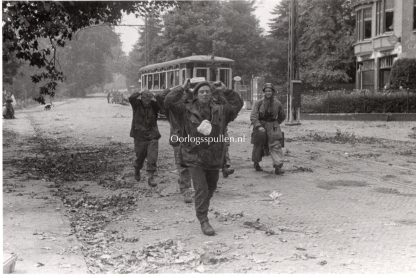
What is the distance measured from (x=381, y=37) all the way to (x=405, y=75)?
5.75 m

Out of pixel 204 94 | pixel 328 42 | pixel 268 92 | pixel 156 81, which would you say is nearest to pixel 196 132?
pixel 204 94

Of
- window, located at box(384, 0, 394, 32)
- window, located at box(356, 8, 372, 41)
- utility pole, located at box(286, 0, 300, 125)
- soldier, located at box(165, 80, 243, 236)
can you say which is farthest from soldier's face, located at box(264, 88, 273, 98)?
window, located at box(356, 8, 372, 41)

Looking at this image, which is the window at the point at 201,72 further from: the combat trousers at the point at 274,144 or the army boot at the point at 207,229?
the army boot at the point at 207,229

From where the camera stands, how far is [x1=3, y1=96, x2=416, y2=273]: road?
5.04 metres

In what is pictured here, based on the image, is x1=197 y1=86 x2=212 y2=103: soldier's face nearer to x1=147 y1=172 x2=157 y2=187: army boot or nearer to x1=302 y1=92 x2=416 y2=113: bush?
x1=147 y1=172 x2=157 y2=187: army boot

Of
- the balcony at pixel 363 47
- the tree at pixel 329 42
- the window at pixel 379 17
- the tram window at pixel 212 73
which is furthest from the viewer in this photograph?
the tree at pixel 329 42

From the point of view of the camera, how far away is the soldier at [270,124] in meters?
9.97

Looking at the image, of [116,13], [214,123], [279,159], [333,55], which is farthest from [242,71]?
[214,123]

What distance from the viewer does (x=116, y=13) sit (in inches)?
559

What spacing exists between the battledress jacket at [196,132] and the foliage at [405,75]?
902 inches

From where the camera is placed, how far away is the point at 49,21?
334 inches

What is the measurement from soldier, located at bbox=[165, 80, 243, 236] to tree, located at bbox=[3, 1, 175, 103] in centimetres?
205

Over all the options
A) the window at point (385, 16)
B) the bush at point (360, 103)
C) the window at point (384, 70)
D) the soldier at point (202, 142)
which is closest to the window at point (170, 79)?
the bush at point (360, 103)

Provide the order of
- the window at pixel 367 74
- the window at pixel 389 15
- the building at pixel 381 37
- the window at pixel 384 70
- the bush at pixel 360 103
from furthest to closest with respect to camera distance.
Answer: the window at pixel 367 74 → the window at pixel 384 70 → the window at pixel 389 15 → the building at pixel 381 37 → the bush at pixel 360 103
